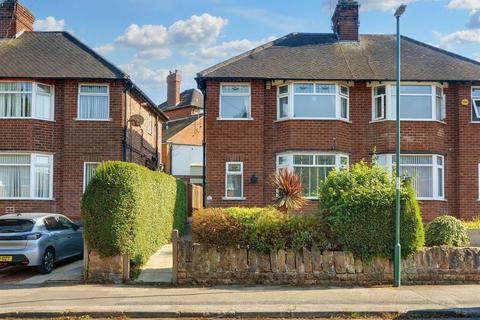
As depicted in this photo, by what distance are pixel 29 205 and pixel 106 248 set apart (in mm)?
→ 9311

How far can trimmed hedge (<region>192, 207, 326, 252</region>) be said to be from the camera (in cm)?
1127

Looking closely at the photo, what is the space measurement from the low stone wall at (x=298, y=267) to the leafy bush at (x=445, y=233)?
3.14ft

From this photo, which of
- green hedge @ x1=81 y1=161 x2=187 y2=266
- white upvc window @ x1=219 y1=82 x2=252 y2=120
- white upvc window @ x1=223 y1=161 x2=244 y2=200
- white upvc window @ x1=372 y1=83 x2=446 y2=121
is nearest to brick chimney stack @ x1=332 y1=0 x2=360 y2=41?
white upvc window @ x1=372 y1=83 x2=446 y2=121

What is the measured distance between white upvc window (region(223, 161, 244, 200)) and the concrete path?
18.1 feet

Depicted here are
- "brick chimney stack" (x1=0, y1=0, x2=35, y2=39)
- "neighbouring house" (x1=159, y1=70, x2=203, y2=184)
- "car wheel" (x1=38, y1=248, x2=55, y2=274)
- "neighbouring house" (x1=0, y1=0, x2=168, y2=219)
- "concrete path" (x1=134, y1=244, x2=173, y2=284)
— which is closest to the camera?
"concrete path" (x1=134, y1=244, x2=173, y2=284)

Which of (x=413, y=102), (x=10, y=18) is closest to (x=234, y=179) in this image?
(x=413, y=102)

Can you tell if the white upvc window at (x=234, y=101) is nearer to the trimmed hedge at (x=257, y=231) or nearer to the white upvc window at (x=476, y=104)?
the white upvc window at (x=476, y=104)

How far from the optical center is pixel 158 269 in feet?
41.3

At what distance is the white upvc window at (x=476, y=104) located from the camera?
2027cm

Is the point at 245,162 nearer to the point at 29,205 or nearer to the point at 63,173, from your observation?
the point at 63,173

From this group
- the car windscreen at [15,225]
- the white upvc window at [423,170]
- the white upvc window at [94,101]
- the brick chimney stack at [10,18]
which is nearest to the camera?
the car windscreen at [15,225]

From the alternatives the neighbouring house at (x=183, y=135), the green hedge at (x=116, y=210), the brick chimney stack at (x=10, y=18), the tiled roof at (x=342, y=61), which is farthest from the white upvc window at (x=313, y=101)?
the neighbouring house at (x=183, y=135)

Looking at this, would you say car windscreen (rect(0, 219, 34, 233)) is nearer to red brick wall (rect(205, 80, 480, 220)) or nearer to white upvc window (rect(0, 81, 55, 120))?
white upvc window (rect(0, 81, 55, 120))

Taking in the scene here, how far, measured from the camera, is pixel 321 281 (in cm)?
1119
